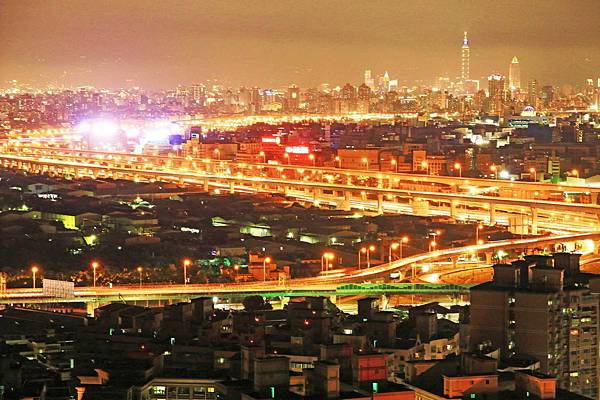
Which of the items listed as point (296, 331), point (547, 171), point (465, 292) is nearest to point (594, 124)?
point (547, 171)

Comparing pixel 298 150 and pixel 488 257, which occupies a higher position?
pixel 298 150

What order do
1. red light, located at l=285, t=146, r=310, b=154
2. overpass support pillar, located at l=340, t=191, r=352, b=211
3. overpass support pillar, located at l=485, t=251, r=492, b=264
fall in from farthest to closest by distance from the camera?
1. red light, located at l=285, t=146, r=310, b=154
2. overpass support pillar, located at l=340, t=191, r=352, b=211
3. overpass support pillar, located at l=485, t=251, r=492, b=264

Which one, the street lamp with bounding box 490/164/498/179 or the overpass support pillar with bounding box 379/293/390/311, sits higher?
the street lamp with bounding box 490/164/498/179

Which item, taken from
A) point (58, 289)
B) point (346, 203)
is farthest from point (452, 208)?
point (58, 289)

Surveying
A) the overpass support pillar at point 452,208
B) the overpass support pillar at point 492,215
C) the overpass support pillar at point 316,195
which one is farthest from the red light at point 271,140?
the overpass support pillar at point 492,215

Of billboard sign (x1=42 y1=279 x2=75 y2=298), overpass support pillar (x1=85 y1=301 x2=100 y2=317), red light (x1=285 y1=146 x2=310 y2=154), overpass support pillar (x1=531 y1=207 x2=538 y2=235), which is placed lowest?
overpass support pillar (x1=531 y1=207 x2=538 y2=235)

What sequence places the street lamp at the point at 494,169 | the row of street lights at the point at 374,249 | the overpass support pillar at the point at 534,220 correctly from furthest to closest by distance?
1. the street lamp at the point at 494,169
2. the overpass support pillar at the point at 534,220
3. the row of street lights at the point at 374,249

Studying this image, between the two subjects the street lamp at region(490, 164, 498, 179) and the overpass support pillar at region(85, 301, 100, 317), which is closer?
the overpass support pillar at region(85, 301, 100, 317)

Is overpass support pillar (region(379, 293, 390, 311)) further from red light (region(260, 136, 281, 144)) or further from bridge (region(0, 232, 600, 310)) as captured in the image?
red light (region(260, 136, 281, 144))

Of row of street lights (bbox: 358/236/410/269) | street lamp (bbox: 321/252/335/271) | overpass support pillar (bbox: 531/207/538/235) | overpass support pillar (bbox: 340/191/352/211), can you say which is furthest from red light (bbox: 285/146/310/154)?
street lamp (bbox: 321/252/335/271)

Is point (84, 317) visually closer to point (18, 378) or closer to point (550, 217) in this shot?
point (18, 378)

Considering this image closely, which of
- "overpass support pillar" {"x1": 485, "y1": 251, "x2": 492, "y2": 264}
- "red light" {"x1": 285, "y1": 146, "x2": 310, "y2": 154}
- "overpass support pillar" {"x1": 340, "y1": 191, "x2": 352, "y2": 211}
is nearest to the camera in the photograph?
"overpass support pillar" {"x1": 485, "y1": 251, "x2": 492, "y2": 264}

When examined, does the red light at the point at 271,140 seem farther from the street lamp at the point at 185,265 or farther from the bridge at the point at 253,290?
the bridge at the point at 253,290

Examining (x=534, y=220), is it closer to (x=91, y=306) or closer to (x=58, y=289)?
(x=58, y=289)
